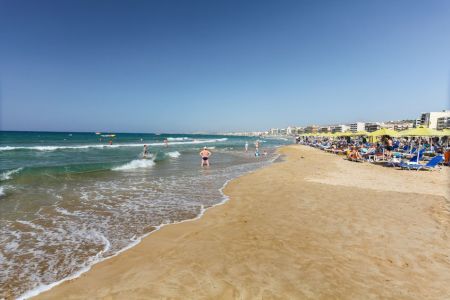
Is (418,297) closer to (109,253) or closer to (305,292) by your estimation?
(305,292)

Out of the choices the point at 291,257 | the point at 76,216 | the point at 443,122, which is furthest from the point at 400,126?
the point at 76,216

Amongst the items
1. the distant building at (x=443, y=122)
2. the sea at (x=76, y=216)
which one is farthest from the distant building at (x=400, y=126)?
the sea at (x=76, y=216)

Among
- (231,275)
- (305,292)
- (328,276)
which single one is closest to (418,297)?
(328,276)

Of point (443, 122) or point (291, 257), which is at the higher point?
point (443, 122)

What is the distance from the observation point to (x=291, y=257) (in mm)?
4512

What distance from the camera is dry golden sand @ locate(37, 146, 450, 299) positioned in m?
3.57

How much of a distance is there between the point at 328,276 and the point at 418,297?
1.09 m

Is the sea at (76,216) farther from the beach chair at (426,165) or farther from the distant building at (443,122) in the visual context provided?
the distant building at (443,122)

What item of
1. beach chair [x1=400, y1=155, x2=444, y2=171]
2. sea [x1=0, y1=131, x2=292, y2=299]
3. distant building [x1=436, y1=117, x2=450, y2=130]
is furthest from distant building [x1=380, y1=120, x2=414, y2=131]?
sea [x1=0, y1=131, x2=292, y2=299]

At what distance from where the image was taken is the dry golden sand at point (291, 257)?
11.7 ft

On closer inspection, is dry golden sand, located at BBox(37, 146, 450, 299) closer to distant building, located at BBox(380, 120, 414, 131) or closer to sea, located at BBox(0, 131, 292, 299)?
sea, located at BBox(0, 131, 292, 299)

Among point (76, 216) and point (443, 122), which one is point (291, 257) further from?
point (443, 122)

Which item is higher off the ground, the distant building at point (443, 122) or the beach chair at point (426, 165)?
the distant building at point (443, 122)

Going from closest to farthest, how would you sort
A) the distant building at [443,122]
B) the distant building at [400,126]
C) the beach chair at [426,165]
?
the beach chair at [426,165] → the distant building at [443,122] → the distant building at [400,126]
